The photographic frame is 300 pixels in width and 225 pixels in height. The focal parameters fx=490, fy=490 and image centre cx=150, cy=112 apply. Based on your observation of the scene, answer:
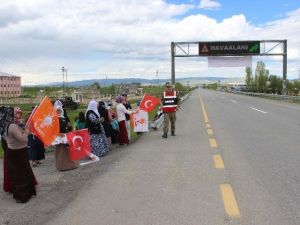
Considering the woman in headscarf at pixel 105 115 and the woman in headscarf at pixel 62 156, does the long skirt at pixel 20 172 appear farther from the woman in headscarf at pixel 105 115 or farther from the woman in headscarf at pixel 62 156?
the woman in headscarf at pixel 105 115

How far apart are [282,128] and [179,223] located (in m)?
13.0

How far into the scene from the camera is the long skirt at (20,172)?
7824mm

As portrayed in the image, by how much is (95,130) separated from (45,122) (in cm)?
280

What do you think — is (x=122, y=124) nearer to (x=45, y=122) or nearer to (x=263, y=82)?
(x=45, y=122)

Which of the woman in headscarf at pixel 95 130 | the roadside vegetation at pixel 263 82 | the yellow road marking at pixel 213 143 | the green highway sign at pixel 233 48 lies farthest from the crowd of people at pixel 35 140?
the roadside vegetation at pixel 263 82

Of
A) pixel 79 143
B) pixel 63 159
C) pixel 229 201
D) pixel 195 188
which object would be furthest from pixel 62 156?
pixel 229 201

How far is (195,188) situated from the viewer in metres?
7.64

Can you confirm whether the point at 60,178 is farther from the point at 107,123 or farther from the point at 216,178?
the point at 107,123

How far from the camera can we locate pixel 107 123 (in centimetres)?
1391

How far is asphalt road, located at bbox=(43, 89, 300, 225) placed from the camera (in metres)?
6.07

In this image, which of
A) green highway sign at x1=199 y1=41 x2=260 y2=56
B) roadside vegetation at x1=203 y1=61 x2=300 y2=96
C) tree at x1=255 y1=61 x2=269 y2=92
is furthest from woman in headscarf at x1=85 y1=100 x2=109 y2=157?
tree at x1=255 y1=61 x2=269 y2=92

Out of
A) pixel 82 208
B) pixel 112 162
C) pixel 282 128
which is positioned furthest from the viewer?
pixel 282 128

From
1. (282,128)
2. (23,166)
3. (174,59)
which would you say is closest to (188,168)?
(23,166)

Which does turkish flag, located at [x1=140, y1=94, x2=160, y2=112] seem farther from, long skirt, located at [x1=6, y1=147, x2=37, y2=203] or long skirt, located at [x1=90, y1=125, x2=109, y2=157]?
long skirt, located at [x1=6, y1=147, x2=37, y2=203]
